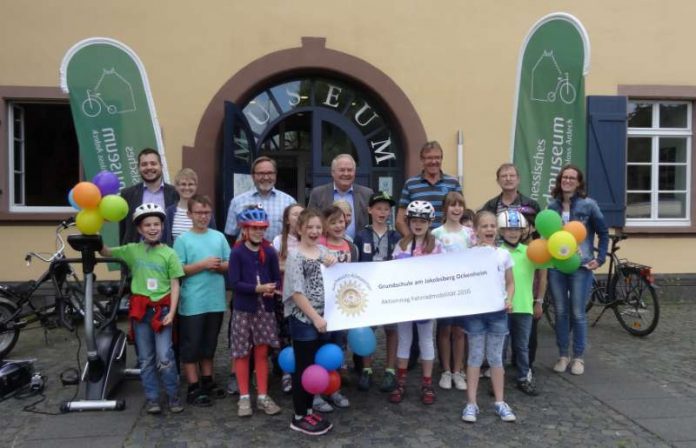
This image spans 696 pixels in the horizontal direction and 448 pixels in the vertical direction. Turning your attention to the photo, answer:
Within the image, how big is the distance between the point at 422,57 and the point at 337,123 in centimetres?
150

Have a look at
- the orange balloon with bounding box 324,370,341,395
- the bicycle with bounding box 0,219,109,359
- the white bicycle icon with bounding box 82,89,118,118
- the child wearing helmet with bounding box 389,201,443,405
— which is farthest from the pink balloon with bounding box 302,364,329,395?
the white bicycle icon with bounding box 82,89,118,118

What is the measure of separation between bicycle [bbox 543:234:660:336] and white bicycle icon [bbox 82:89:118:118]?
17.3 feet

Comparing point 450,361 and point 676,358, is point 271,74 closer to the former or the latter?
point 450,361

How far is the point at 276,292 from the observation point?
4031 millimetres

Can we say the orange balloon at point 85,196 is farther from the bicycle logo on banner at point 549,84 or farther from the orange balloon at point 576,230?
the bicycle logo on banner at point 549,84

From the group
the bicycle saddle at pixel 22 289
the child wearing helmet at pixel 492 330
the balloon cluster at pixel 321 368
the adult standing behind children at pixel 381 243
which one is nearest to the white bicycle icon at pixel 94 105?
the bicycle saddle at pixel 22 289

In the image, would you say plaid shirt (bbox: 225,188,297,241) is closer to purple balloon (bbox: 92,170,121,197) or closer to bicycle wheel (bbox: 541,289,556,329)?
purple balloon (bbox: 92,170,121,197)

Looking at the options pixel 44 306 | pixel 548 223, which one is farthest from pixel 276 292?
pixel 44 306

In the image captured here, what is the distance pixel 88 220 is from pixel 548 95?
5092 millimetres

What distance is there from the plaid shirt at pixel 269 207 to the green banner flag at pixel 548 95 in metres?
2.98

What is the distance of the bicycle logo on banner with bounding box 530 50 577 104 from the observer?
21.3ft

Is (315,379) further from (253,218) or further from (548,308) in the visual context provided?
(548,308)

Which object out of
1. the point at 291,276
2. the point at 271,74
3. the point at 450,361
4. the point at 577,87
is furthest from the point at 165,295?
the point at 577,87

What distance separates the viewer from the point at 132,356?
18.4 ft
